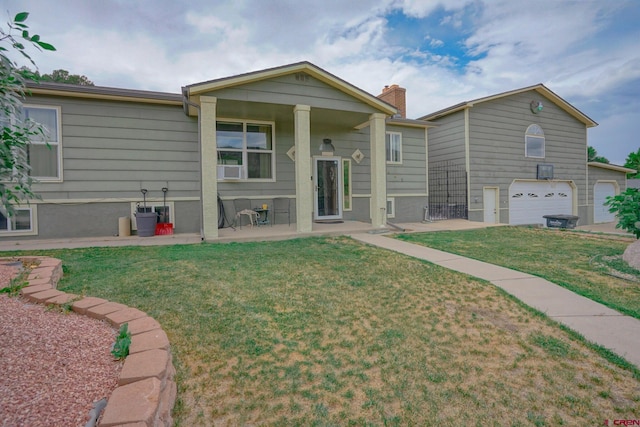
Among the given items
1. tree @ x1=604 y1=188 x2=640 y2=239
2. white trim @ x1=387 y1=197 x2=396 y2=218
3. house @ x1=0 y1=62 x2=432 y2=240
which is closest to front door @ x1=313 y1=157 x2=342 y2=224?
house @ x1=0 y1=62 x2=432 y2=240

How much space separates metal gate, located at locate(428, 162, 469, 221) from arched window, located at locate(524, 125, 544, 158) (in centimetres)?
355

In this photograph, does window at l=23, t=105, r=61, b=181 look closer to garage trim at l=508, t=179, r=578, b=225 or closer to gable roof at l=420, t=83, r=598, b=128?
gable roof at l=420, t=83, r=598, b=128

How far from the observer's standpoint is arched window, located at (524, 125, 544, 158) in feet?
44.2

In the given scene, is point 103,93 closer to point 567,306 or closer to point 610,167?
point 567,306

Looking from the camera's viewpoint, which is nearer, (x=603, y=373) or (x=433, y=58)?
(x=603, y=373)

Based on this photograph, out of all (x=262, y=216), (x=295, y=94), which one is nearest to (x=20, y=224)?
(x=262, y=216)

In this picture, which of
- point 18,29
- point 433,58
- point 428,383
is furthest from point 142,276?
point 433,58

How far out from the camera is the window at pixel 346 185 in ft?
32.9

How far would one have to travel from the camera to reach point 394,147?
1094cm

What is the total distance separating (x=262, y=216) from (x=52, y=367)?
287 inches

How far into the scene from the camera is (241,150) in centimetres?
882

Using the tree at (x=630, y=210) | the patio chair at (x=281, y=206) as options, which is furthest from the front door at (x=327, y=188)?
the tree at (x=630, y=210)

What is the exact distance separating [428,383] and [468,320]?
1149 mm

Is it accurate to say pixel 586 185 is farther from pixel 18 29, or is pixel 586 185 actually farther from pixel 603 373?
pixel 18 29
